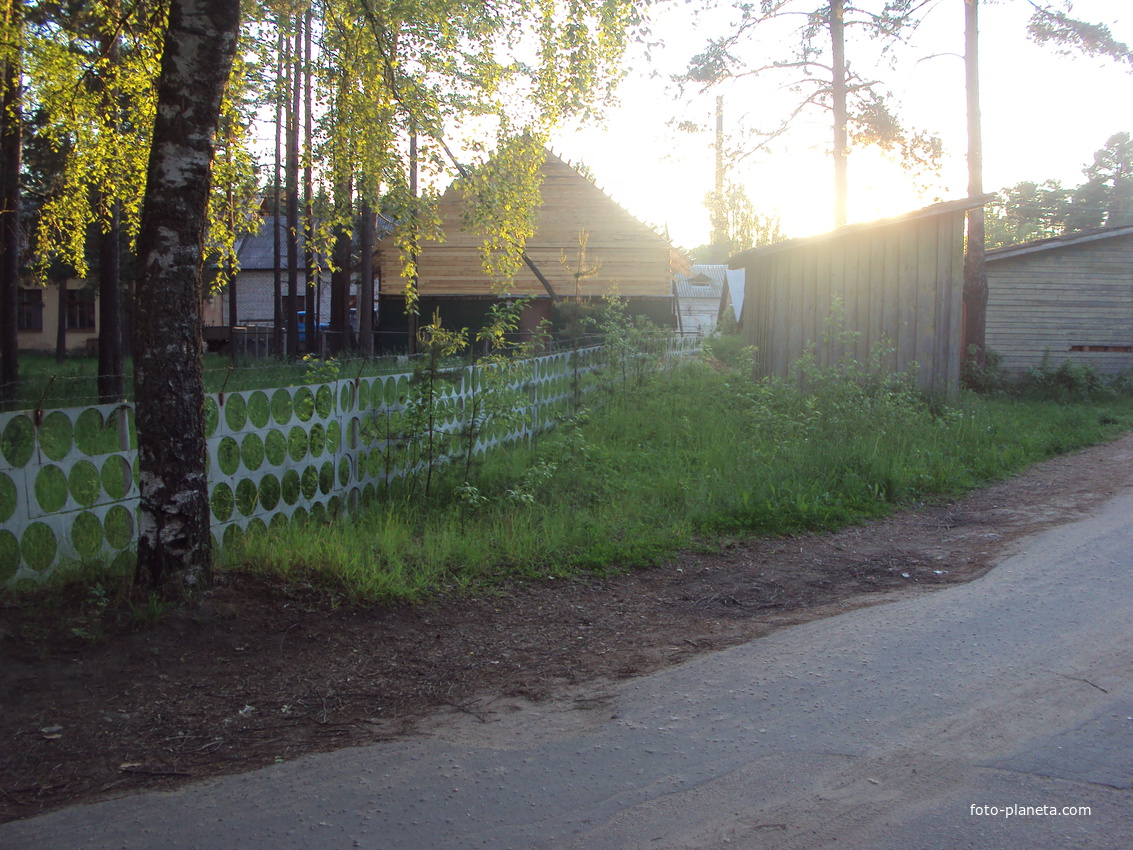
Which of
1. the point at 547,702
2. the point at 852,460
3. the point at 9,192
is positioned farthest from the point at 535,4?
the point at 9,192

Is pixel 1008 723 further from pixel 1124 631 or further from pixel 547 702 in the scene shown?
pixel 547 702

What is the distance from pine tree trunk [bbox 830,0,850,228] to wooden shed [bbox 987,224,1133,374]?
4.28m

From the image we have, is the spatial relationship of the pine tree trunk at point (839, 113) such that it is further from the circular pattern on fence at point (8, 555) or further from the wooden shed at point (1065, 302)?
the circular pattern on fence at point (8, 555)

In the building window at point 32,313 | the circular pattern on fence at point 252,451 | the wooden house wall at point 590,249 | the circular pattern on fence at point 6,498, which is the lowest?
the circular pattern on fence at point 6,498

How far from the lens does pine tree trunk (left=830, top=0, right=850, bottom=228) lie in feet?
68.2

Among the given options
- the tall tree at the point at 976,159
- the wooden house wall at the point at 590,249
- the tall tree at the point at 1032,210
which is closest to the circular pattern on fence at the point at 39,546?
the tall tree at the point at 976,159

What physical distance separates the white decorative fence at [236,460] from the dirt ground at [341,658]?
Result: 589 mm

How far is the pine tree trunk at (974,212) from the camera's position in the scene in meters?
18.2

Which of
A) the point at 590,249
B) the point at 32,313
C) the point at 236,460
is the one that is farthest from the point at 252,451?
the point at 32,313

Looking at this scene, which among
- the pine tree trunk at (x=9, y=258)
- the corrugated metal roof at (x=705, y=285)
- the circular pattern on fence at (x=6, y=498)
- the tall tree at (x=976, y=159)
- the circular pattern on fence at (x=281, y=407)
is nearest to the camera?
the circular pattern on fence at (x=6, y=498)

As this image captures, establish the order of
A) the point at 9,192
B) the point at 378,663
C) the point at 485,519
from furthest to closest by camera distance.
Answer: the point at 9,192
the point at 485,519
the point at 378,663

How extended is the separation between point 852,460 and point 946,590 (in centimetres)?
319

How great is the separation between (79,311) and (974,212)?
35887 mm

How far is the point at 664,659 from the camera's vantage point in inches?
174
